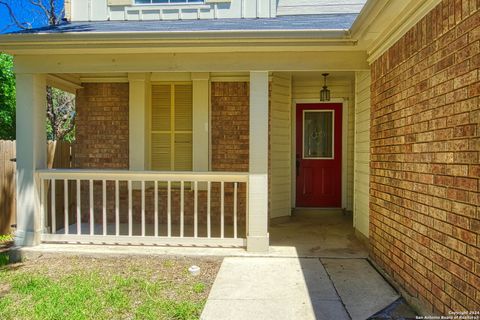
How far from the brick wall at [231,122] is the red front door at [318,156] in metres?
1.56

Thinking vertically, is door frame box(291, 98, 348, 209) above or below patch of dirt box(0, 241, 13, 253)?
above

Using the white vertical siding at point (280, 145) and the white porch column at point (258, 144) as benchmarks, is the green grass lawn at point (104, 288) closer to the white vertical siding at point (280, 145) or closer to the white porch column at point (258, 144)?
the white porch column at point (258, 144)

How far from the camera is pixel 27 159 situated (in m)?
4.84

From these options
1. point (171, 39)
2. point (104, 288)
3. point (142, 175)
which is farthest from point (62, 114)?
point (104, 288)

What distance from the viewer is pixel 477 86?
2.25 m

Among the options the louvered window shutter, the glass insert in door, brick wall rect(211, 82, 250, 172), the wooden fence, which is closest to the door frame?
the glass insert in door

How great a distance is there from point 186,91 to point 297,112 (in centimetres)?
239

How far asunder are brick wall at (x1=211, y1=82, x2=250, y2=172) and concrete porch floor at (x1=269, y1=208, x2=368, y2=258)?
1338 mm

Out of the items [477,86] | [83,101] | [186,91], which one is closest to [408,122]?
[477,86]

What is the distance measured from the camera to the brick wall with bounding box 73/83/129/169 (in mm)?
6289

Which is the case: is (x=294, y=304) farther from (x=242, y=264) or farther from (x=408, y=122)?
(x=408, y=122)

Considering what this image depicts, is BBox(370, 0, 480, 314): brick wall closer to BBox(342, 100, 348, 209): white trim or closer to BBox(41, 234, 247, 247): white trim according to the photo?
BBox(41, 234, 247, 247): white trim

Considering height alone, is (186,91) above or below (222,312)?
above

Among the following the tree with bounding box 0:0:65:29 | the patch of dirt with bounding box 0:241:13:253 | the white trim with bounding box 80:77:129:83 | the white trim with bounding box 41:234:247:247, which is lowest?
the patch of dirt with bounding box 0:241:13:253
